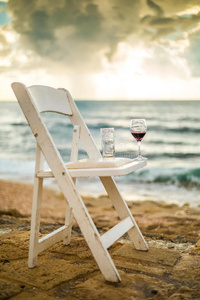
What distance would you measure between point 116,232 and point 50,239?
1.62 ft

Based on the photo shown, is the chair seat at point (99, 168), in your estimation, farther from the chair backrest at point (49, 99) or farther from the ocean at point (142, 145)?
the ocean at point (142, 145)

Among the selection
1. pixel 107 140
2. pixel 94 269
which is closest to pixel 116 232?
pixel 94 269

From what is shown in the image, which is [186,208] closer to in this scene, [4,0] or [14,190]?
[14,190]

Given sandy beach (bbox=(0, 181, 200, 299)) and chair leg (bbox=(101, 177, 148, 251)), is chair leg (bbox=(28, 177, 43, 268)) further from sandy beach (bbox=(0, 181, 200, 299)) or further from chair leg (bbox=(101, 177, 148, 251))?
chair leg (bbox=(101, 177, 148, 251))

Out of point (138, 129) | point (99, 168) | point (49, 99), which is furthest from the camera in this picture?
point (138, 129)

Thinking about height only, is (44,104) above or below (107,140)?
above

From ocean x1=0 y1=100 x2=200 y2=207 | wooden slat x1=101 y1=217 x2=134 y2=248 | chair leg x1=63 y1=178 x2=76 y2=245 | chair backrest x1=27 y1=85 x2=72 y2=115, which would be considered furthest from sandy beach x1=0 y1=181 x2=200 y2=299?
ocean x1=0 y1=100 x2=200 y2=207

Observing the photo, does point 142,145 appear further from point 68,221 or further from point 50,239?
point 50,239

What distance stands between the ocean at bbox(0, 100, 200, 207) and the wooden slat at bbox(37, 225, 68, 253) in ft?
12.9

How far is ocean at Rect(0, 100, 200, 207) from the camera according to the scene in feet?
25.6

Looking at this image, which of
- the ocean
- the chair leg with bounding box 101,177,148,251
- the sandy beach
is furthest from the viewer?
the ocean

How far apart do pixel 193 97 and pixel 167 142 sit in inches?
178

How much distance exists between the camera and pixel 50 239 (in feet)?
8.11

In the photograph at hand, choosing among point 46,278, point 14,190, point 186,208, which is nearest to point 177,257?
point 46,278
